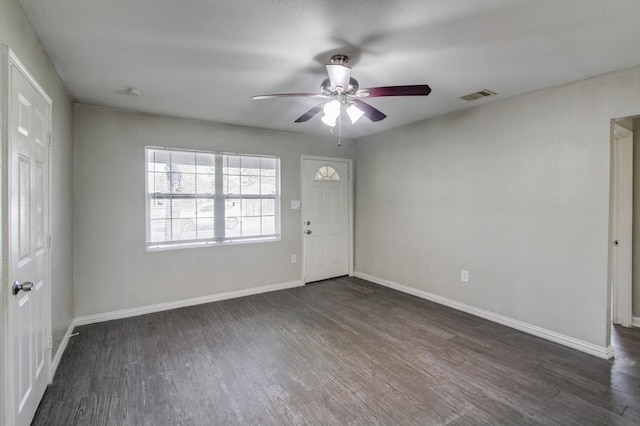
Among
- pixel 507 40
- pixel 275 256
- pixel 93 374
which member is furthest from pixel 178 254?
pixel 507 40

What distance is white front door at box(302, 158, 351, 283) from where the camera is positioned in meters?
4.89

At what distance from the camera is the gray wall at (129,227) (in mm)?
3346

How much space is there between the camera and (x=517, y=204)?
10.4ft

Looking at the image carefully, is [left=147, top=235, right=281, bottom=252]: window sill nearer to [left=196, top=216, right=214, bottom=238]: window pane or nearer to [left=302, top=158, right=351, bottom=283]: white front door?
[left=196, top=216, right=214, bottom=238]: window pane

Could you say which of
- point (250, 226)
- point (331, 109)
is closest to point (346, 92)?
point (331, 109)

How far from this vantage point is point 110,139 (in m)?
3.45

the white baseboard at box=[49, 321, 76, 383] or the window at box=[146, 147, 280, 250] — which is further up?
the window at box=[146, 147, 280, 250]

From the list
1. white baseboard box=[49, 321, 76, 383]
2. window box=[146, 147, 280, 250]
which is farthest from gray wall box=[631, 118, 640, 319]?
white baseboard box=[49, 321, 76, 383]

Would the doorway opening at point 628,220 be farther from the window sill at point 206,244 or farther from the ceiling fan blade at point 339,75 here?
the window sill at point 206,244

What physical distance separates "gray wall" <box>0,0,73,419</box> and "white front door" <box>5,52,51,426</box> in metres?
0.11

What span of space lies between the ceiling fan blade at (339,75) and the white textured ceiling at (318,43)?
169mm

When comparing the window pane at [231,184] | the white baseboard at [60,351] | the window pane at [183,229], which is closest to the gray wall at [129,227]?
the window pane at [183,229]

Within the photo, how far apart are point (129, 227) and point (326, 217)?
9.14ft

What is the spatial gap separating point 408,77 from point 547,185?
5.62 ft
